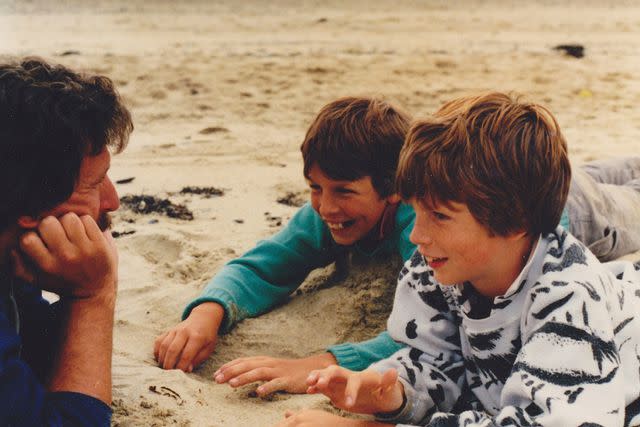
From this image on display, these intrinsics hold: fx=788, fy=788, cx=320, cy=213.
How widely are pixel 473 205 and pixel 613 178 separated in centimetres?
231

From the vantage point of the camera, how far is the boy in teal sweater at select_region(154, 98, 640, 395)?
282 cm

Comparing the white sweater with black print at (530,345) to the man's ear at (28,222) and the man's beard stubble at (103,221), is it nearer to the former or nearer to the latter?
the man's beard stubble at (103,221)

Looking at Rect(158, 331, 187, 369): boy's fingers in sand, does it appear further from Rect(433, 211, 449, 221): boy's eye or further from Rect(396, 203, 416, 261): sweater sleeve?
Rect(433, 211, 449, 221): boy's eye

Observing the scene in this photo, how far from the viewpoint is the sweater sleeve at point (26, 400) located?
1906mm

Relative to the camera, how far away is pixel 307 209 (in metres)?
3.46

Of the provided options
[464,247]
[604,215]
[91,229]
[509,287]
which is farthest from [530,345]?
[604,215]

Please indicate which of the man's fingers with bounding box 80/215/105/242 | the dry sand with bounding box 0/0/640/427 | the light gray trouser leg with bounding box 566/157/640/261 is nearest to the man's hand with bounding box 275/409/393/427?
the dry sand with bounding box 0/0/640/427

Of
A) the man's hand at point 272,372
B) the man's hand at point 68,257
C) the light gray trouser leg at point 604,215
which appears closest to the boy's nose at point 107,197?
the man's hand at point 68,257

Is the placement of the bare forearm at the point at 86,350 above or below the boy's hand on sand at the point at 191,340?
above

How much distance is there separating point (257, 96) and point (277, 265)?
148 inches

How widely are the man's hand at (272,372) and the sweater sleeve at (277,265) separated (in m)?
0.46

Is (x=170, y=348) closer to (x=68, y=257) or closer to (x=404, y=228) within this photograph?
(x=68, y=257)

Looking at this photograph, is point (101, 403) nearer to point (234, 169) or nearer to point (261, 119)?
point (234, 169)

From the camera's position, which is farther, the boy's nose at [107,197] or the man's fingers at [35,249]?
the boy's nose at [107,197]
